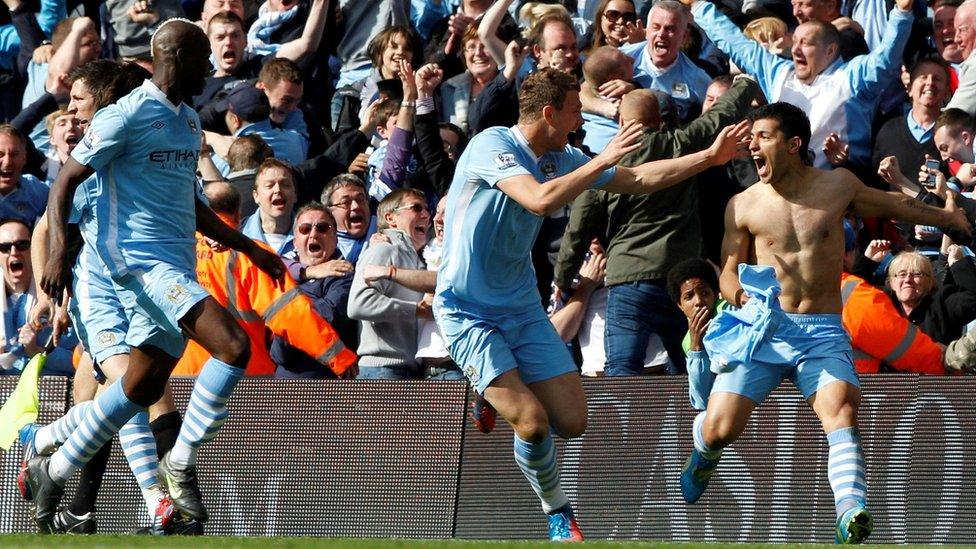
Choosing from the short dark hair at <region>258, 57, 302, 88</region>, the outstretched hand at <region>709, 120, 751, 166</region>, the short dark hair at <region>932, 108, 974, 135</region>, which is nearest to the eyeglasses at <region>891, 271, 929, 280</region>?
the short dark hair at <region>932, 108, 974, 135</region>

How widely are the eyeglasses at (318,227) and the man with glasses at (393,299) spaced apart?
0.36 m

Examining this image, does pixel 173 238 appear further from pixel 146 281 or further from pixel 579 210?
pixel 579 210

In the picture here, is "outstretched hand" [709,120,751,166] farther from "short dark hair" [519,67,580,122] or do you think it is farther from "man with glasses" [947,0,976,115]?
"man with glasses" [947,0,976,115]

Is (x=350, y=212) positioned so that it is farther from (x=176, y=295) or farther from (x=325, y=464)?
(x=176, y=295)

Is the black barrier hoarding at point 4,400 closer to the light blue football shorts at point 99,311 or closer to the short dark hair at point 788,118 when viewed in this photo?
the light blue football shorts at point 99,311

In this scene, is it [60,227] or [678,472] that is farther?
[678,472]

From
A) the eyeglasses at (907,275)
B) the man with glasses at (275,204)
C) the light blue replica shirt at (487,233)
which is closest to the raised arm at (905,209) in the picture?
the light blue replica shirt at (487,233)

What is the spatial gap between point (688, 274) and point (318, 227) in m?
2.75

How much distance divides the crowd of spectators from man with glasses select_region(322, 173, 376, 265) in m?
0.02

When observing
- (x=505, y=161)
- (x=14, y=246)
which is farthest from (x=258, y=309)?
(x=505, y=161)

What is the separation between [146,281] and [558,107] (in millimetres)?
2267

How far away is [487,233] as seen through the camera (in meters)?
8.31

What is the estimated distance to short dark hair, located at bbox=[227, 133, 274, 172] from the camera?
12.4 meters

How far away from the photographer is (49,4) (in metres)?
15.6
